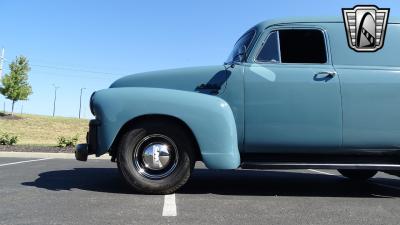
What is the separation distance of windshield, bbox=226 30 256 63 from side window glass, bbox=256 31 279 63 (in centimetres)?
22

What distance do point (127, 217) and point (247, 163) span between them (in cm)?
165

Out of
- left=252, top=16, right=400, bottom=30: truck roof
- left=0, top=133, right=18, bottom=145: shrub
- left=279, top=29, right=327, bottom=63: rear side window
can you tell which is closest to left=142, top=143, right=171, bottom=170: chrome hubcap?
left=279, top=29, right=327, bottom=63: rear side window

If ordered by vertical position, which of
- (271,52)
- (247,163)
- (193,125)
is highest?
(271,52)

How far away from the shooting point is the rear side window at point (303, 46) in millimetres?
5336

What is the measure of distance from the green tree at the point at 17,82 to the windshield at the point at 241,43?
143ft

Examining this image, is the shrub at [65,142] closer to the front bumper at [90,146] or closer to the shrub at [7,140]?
the shrub at [7,140]

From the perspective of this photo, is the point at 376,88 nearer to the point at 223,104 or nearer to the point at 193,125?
the point at 223,104

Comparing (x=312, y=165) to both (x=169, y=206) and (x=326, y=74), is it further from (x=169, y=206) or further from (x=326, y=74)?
(x=169, y=206)

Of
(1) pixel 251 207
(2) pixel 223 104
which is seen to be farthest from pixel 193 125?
(1) pixel 251 207

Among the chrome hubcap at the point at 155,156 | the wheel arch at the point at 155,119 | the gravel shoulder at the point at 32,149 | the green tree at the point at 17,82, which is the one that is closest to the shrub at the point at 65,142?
the gravel shoulder at the point at 32,149

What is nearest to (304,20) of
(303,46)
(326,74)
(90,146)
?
(303,46)

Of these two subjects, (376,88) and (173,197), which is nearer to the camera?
(173,197)

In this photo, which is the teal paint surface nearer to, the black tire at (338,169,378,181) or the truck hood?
the truck hood

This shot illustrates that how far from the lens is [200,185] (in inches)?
232
